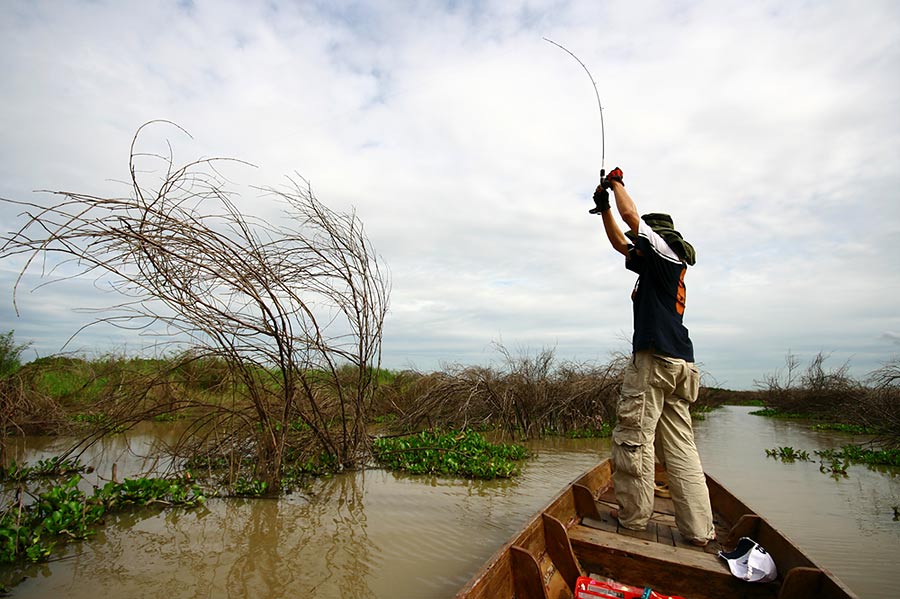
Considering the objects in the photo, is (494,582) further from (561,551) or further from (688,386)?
(688,386)

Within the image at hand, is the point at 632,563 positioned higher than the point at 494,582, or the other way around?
the point at 494,582

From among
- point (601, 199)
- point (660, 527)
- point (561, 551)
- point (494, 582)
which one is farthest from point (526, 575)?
point (601, 199)

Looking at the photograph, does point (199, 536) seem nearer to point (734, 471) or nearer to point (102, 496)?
point (102, 496)

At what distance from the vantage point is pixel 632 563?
9.77ft

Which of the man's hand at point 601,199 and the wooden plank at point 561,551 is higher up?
the man's hand at point 601,199

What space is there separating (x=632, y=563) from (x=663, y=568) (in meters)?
0.18

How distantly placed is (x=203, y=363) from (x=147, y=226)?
225 cm

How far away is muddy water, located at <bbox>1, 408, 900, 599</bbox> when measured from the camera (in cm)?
335

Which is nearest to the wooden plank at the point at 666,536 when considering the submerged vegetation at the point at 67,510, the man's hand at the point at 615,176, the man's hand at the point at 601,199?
the man's hand at the point at 601,199

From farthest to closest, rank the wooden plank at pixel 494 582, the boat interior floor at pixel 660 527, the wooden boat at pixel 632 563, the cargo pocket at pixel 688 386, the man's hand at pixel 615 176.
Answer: the man's hand at pixel 615 176 < the cargo pocket at pixel 688 386 < the boat interior floor at pixel 660 527 < the wooden boat at pixel 632 563 < the wooden plank at pixel 494 582

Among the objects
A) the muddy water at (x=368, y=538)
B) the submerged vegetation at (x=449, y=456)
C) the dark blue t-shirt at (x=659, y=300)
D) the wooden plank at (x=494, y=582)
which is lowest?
the muddy water at (x=368, y=538)

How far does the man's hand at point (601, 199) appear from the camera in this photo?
150 inches

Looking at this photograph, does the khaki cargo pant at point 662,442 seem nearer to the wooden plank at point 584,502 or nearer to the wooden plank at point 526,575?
the wooden plank at point 584,502

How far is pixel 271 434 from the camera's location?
5.29 metres
